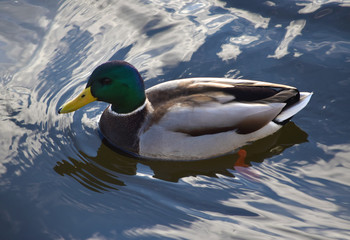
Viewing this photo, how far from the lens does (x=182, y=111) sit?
515cm

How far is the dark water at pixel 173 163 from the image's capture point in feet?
15.2

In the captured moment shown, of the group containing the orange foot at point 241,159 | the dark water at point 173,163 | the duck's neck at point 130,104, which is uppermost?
the duck's neck at point 130,104

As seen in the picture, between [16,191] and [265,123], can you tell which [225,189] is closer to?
[265,123]

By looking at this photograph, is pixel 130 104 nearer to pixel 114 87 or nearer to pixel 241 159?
pixel 114 87

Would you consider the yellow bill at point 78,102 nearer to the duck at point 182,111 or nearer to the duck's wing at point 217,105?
the duck at point 182,111

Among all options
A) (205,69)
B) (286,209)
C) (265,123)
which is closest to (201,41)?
(205,69)

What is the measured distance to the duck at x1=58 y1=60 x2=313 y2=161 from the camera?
5.20m

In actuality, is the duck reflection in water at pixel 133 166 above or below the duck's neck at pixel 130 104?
below

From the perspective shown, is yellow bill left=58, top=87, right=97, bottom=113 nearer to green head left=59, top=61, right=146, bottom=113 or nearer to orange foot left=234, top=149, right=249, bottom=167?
green head left=59, top=61, right=146, bottom=113

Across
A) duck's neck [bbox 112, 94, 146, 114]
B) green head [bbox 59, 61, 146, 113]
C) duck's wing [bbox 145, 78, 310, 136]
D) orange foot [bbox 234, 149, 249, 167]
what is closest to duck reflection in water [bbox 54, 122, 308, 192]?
orange foot [bbox 234, 149, 249, 167]

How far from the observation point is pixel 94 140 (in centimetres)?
572

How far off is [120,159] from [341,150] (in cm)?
254

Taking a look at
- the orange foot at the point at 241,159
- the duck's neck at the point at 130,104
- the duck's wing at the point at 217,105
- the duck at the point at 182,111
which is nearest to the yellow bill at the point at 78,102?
the duck at the point at 182,111

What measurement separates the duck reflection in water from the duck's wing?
331 millimetres
